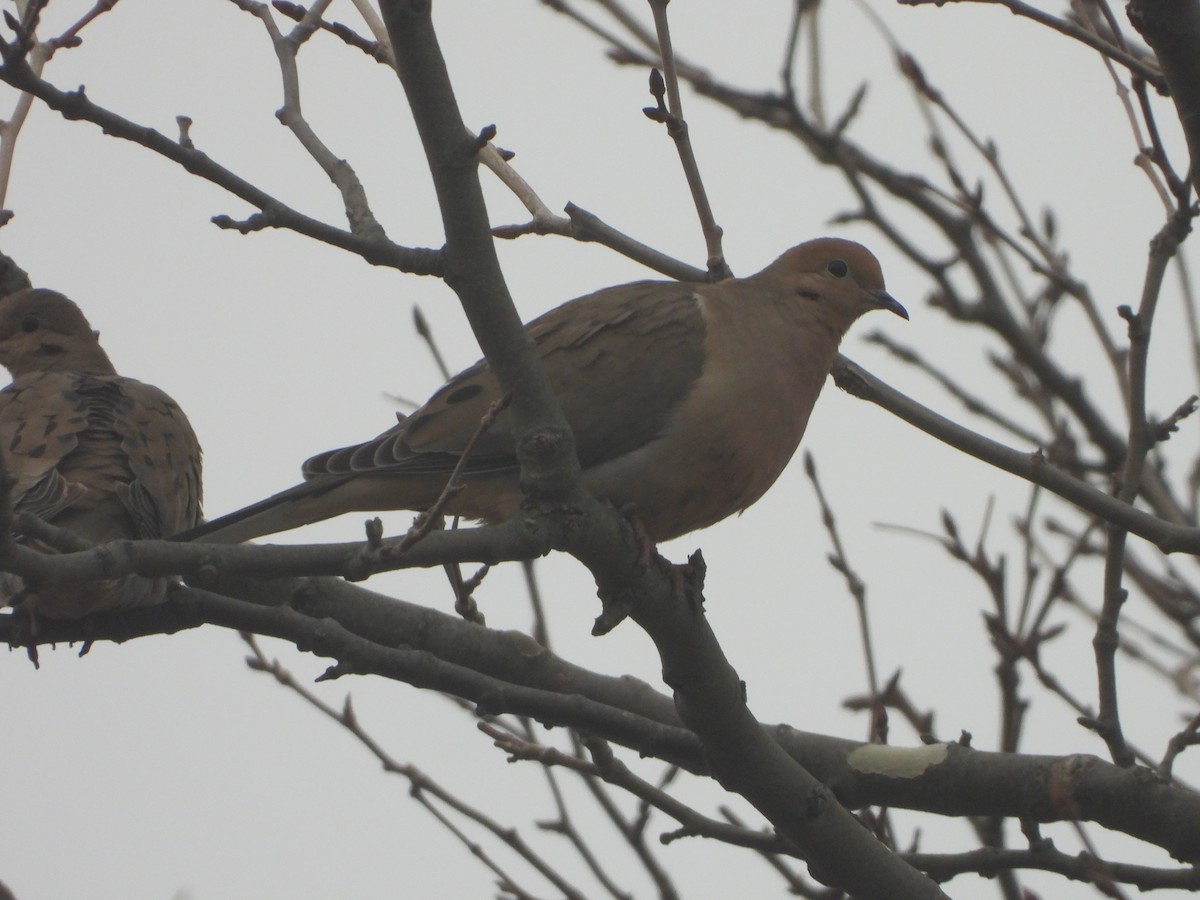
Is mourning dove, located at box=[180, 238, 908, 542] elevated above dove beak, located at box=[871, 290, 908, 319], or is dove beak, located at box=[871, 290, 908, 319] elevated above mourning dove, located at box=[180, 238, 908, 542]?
dove beak, located at box=[871, 290, 908, 319]

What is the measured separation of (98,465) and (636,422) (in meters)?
1.46

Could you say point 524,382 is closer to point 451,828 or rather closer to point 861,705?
point 451,828

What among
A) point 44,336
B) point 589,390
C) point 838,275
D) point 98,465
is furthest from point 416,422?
point 44,336

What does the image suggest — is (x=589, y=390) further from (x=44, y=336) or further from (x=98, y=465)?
(x=44, y=336)

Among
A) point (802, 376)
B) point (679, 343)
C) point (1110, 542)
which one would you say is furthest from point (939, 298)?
point (1110, 542)

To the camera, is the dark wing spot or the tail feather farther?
the dark wing spot

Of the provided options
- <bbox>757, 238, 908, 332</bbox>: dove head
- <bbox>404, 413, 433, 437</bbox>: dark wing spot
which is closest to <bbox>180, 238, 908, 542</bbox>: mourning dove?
<bbox>404, 413, 433, 437</bbox>: dark wing spot

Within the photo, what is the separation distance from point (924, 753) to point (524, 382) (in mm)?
1456

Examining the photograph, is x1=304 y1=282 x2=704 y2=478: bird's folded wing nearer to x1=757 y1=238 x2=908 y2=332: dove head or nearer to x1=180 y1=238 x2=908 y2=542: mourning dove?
x1=180 y1=238 x2=908 y2=542: mourning dove

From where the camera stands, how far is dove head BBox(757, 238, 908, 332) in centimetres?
513

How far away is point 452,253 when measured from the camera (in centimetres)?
267

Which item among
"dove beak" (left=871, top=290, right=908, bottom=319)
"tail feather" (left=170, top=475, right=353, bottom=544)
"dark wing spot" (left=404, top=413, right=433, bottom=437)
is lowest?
"tail feather" (left=170, top=475, right=353, bottom=544)

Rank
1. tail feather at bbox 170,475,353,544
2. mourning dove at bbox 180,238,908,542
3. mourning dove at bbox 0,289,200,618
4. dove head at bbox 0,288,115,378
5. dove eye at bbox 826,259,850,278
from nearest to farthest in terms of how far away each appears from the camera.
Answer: tail feather at bbox 170,475,353,544
mourning dove at bbox 0,289,200,618
mourning dove at bbox 180,238,908,542
dove eye at bbox 826,259,850,278
dove head at bbox 0,288,115,378

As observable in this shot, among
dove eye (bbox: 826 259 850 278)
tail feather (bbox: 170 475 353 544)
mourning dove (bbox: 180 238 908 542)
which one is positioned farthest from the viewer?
dove eye (bbox: 826 259 850 278)
